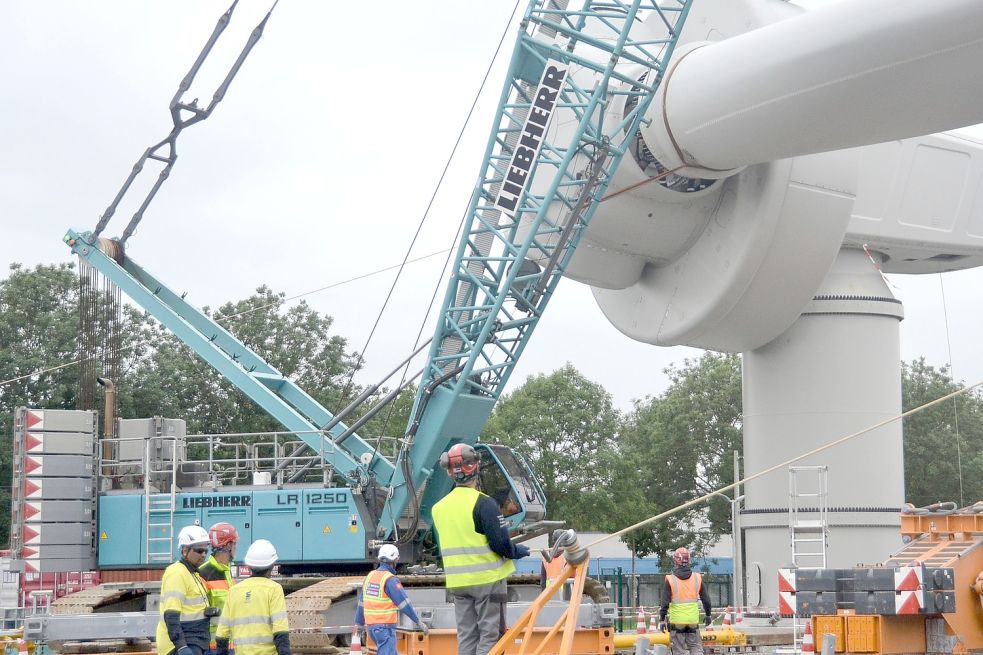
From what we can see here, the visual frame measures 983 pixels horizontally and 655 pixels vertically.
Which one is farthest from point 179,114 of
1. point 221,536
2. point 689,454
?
point 689,454

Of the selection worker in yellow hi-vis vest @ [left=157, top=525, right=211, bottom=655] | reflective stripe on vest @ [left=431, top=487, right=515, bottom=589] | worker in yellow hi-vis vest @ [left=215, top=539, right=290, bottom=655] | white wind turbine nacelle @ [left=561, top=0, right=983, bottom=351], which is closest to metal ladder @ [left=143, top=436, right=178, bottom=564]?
white wind turbine nacelle @ [left=561, top=0, right=983, bottom=351]

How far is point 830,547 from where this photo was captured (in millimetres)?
21922

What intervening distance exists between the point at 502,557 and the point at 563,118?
13974 millimetres

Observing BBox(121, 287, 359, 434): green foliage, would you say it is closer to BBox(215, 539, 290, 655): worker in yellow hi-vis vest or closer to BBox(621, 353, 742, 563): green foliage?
BBox(621, 353, 742, 563): green foliage

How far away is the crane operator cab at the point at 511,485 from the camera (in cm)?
2044

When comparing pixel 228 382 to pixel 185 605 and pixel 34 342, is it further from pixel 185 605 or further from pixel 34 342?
pixel 185 605

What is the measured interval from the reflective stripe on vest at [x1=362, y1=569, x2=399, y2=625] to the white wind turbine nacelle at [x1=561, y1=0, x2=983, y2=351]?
27.2ft

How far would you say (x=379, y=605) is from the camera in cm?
1242

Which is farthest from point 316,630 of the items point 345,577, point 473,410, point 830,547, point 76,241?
point 76,241

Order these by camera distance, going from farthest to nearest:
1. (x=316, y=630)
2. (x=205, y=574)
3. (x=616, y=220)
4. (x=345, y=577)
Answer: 1. (x=616, y=220)
2. (x=345, y=577)
3. (x=316, y=630)
4. (x=205, y=574)

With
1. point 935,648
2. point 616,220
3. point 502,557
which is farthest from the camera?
point 616,220

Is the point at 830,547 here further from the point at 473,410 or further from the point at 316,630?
the point at 316,630

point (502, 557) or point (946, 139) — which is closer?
point (502, 557)

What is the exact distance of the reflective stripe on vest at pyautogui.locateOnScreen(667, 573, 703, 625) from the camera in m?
14.9
